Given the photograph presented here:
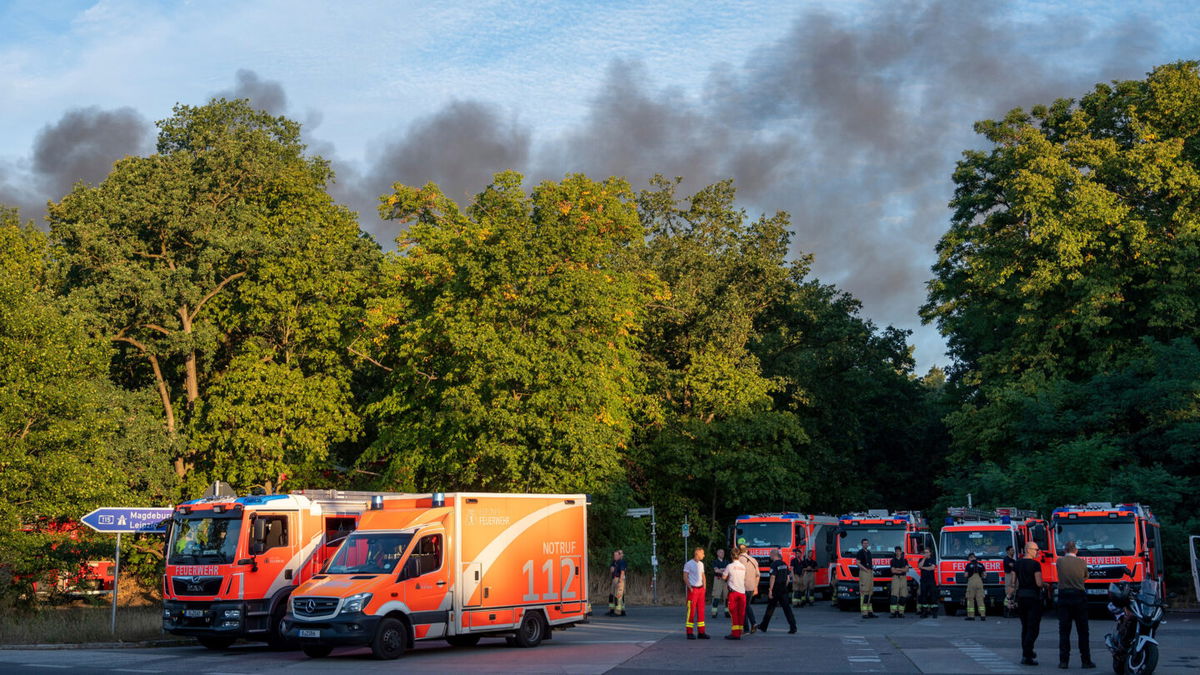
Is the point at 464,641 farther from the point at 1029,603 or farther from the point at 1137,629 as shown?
the point at 1137,629

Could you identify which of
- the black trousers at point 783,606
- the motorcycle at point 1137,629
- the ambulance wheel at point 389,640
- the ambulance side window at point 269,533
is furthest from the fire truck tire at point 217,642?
the motorcycle at point 1137,629

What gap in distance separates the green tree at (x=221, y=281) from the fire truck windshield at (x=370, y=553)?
25.2m

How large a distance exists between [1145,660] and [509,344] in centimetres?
2669

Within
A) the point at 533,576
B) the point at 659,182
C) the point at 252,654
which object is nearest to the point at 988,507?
the point at 659,182

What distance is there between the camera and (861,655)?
771 inches

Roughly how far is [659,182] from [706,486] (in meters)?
15.6

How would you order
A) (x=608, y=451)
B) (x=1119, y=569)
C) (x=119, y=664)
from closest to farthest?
(x=119, y=664) < (x=1119, y=569) < (x=608, y=451)

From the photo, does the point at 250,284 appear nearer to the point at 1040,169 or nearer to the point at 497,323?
the point at 497,323

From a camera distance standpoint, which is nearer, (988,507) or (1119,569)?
(1119,569)

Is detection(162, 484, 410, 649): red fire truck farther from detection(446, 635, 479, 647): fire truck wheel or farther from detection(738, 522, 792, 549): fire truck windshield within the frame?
detection(738, 522, 792, 549): fire truck windshield

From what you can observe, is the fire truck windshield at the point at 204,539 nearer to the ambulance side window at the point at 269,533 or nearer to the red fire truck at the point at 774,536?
the ambulance side window at the point at 269,533

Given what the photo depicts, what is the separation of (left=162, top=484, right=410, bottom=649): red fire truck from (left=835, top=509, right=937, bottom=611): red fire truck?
18.8 meters

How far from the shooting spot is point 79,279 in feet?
150

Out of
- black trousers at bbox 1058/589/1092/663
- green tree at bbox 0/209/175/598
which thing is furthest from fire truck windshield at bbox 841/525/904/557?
green tree at bbox 0/209/175/598
